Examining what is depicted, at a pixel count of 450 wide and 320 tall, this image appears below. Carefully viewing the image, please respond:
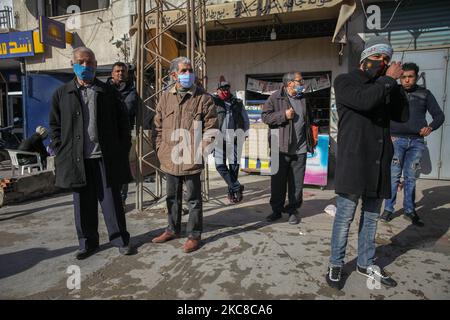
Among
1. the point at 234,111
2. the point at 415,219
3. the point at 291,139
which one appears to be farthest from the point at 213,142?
the point at 415,219

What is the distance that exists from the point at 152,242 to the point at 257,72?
577 centimetres

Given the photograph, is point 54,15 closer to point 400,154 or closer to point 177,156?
point 177,156

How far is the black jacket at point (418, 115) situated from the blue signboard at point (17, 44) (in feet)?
36.1

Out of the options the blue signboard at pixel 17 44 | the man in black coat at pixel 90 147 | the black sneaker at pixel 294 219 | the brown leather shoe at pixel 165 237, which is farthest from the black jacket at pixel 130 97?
the blue signboard at pixel 17 44

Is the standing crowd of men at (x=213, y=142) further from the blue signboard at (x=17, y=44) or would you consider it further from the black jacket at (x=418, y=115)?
the blue signboard at (x=17, y=44)

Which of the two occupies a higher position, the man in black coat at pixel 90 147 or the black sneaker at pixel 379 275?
the man in black coat at pixel 90 147

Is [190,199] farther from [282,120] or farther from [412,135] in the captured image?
[412,135]

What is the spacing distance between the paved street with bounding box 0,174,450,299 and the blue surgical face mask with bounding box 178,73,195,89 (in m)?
1.72

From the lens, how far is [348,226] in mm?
2777

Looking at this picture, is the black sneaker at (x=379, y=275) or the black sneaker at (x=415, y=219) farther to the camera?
the black sneaker at (x=415, y=219)

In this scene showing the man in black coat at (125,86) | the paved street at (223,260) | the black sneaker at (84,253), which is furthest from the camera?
the man in black coat at (125,86)

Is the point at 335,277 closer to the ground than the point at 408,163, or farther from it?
closer to the ground

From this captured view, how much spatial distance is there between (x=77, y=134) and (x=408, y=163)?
13.1 feet

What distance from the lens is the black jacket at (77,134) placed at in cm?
323
